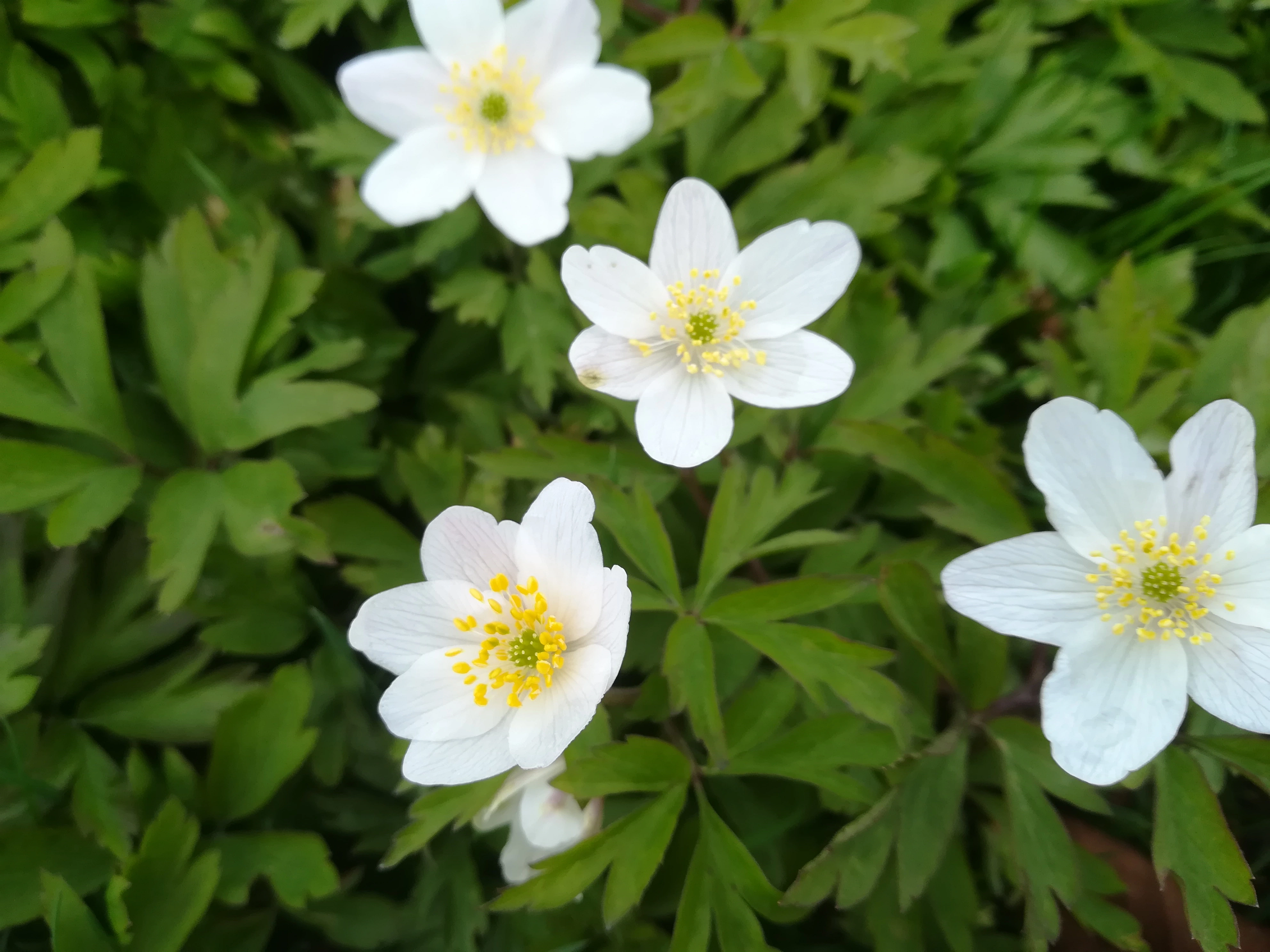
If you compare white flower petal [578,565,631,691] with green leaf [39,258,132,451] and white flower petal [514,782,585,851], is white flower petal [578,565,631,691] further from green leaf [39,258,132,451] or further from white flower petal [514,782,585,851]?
green leaf [39,258,132,451]

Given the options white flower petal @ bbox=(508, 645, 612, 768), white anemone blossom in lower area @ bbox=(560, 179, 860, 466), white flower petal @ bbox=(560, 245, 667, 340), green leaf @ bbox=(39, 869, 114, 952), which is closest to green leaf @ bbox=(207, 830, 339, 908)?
green leaf @ bbox=(39, 869, 114, 952)

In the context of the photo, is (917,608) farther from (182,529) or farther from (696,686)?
(182,529)

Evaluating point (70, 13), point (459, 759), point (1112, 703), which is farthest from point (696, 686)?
point (70, 13)

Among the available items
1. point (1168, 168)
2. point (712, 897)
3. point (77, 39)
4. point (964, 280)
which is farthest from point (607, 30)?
point (712, 897)

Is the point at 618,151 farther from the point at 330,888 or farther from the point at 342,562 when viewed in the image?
the point at 330,888

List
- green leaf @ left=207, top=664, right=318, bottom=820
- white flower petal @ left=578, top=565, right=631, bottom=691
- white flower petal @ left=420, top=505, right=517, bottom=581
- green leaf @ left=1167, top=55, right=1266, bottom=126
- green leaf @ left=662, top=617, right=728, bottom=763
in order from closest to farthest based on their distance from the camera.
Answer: white flower petal @ left=578, top=565, right=631, bottom=691
white flower petal @ left=420, top=505, right=517, bottom=581
green leaf @ left=662, top=617, right=728, bottom=763
green leaf @ left=207, top=664, right=318, bottom=820
green leaf @ left=1167, top=55, right=1266, bottom=126
